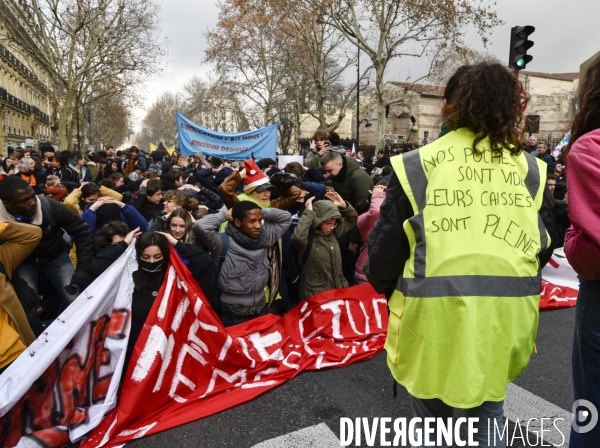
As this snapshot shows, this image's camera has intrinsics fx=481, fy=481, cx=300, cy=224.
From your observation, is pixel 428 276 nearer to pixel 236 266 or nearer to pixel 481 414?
pixel 481 414

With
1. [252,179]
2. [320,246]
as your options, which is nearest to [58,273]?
[252,179]

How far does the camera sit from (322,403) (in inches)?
133

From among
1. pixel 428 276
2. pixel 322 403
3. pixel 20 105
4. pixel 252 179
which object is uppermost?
pixel 20 105

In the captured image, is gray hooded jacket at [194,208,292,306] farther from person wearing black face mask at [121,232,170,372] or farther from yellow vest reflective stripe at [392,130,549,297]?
yellow vest reflective stripe at [392,130,549,297]

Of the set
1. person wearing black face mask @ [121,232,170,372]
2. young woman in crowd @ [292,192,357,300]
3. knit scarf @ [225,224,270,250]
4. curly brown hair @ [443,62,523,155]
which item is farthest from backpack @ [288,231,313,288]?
curly brown hair @ [443,62,523,155]

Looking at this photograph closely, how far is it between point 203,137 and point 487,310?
9223 millimetres

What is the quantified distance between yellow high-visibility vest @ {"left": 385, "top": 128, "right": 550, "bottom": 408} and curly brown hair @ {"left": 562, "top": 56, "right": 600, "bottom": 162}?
0.25 m

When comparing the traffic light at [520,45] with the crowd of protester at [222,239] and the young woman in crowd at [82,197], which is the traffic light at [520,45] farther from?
the young woman in crowd at [82,197]

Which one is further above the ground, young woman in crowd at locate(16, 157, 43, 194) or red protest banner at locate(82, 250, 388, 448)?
young woman in crowd at locate(16, 157, 43, 194)

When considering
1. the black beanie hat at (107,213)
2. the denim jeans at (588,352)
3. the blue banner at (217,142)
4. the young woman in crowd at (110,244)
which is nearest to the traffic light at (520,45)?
the blue banner at (217,142)

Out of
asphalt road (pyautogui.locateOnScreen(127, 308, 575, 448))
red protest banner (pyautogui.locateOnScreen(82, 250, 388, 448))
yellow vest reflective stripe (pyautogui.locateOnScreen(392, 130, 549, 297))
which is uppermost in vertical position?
yellow vest reflective stripe (pyautogui.locateOnScreen(392, 130, 549, 297))

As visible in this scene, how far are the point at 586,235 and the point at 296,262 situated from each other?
3399mm

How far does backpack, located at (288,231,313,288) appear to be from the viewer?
15.4ft

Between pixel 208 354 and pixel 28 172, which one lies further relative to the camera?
pixel 28 172
